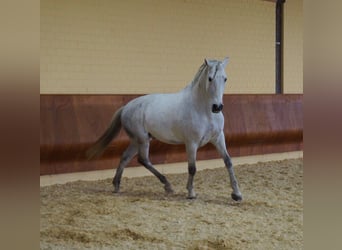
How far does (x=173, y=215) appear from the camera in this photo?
11.9 feet

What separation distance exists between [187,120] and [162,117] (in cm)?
22

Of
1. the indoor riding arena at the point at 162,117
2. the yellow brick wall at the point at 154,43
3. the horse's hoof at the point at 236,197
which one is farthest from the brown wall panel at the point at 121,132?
the horse's hoof at the point at 236,197

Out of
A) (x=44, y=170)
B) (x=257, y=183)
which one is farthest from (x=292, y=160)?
(x=44, y=170)

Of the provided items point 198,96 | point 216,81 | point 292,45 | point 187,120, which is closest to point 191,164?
point 187,120

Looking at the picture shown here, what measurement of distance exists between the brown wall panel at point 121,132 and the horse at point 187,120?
619 mm

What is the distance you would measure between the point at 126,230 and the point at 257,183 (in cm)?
232

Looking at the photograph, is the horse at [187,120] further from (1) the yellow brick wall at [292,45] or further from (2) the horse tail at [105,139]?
(1) the yellow brick wall at [292,45]

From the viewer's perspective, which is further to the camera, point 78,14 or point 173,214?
point 78,14

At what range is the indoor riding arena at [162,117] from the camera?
10.6 feet

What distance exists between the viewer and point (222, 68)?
391 centimetres

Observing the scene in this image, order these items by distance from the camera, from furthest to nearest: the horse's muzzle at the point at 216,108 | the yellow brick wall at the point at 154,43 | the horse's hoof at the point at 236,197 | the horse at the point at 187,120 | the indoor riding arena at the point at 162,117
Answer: the yellow brick wall at the point at 154,43 < the horse's hoof at the point at 236,197 < the horse at the point at 187,120 < the horse's muzzle at the point at 216,108 < the indoor riding arena at the point at 162,117

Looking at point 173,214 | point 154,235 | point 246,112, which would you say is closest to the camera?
point 154,235

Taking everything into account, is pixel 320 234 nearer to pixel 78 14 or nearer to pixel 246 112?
pixel 78 14

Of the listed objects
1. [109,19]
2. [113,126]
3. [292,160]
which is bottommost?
[292,160]
